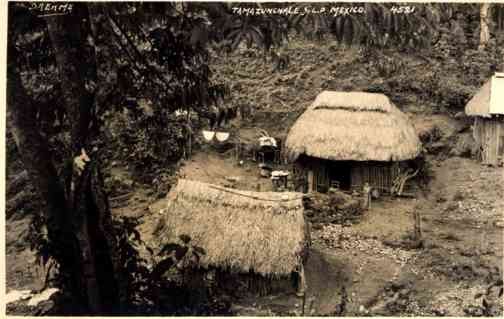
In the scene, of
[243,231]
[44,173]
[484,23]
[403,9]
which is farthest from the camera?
[243,231]

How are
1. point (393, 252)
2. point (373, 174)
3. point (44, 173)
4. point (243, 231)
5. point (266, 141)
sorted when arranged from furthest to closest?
point (373, 174) → point (266, 141) → point (243, 231) → point (393, 252) → point (44, 173)

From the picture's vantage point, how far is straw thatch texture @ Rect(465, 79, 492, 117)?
132 inches

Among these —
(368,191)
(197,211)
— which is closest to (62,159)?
(197,211)

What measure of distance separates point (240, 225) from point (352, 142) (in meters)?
1.27

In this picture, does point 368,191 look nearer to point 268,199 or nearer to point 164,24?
point 268,199

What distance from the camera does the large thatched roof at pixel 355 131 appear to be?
3.95m

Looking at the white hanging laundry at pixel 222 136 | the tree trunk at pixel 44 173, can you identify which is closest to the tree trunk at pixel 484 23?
the white hanging laundry at pixel 222 136

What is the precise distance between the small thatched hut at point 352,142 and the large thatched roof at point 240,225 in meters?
0.47

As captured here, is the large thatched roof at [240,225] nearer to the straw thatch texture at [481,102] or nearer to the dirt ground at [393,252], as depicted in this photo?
the dirt ground at [393,252]

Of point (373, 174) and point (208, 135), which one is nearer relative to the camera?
point (208, 135)

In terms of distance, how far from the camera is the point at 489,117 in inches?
138

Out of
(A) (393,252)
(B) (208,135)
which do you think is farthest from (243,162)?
(A) (393,252)

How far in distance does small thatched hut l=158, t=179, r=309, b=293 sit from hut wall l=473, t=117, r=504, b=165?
53.3 inches

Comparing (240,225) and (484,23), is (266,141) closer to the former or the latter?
(240,225)
